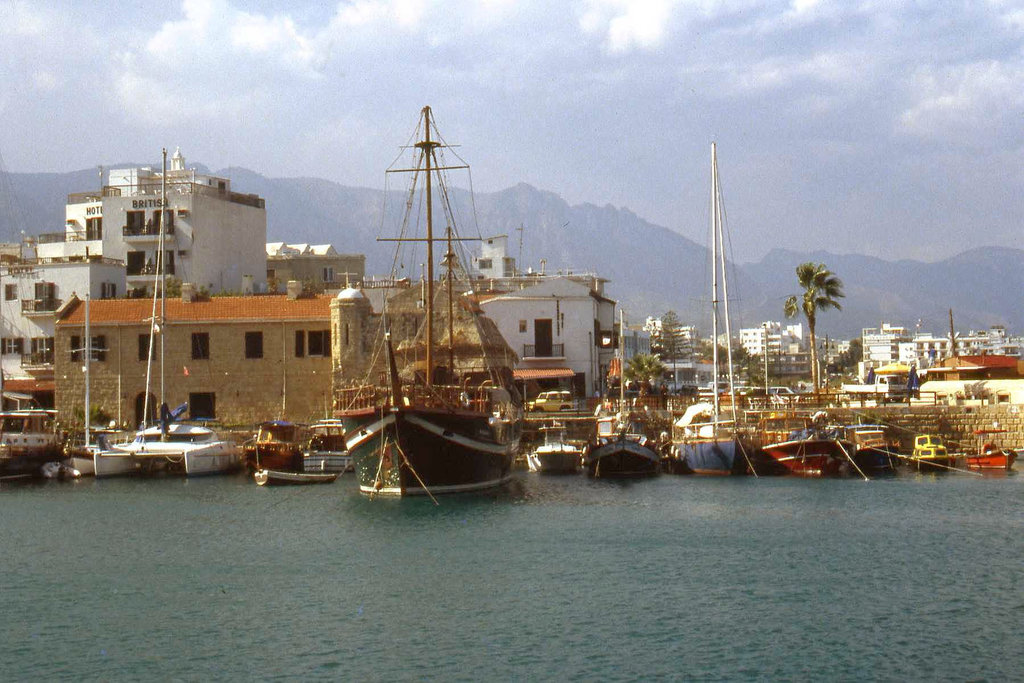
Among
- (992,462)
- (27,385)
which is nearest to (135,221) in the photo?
(27,385)

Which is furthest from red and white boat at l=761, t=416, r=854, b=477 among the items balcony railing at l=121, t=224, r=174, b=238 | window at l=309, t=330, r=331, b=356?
balcony railing at l=121, t=224, r=174, b=238

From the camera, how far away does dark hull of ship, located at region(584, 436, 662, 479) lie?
55406mm

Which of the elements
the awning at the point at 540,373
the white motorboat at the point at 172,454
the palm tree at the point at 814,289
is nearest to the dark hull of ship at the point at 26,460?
the white motorboat at the point at 172,454

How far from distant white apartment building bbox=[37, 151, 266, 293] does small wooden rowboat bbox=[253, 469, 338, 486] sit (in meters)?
24.2

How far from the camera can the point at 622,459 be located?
2188 inches

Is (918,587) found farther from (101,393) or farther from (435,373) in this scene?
(101,393)

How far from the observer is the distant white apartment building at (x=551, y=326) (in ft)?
237

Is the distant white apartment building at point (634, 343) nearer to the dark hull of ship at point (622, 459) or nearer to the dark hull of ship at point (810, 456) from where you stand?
the dark hull of ship at point (622, 459)

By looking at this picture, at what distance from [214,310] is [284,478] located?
17.4 meters

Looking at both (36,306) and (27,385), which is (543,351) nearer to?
(36,306)

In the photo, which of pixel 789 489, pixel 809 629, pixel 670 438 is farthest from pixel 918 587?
pixel 670 438

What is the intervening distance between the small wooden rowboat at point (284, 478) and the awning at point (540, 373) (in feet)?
63.0

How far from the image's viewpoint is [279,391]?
6556cm

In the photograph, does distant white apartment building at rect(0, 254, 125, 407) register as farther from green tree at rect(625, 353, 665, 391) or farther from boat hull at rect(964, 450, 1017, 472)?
boat hull at rect(964, 450, 1017, 472)
